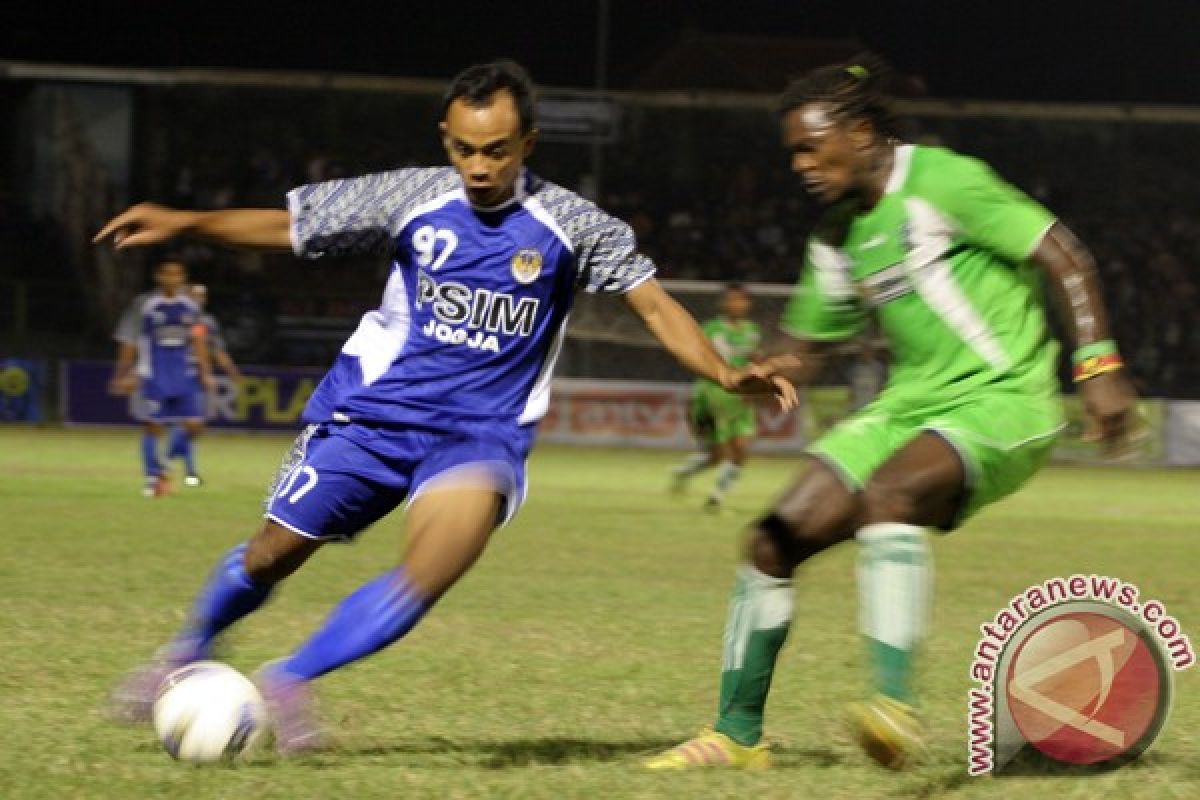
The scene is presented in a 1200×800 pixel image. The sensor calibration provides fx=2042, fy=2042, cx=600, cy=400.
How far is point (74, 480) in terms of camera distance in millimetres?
17906

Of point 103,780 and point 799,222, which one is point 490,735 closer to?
point 103,780

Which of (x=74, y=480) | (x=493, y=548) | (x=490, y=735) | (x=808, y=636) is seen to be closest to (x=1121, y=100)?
(x=74, y=480)

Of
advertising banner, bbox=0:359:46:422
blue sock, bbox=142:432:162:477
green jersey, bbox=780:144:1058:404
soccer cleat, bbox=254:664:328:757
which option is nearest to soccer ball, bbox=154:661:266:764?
soccer cleat, bbox=254:664:328:757

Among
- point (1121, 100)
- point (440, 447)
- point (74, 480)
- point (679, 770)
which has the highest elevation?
point (1121, 100)

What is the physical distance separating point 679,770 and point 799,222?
98.2ft

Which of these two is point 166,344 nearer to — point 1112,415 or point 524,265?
point 524,265

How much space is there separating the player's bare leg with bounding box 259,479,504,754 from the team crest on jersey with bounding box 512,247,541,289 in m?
0.55

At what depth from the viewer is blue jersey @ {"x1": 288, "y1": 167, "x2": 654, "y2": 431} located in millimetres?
5328

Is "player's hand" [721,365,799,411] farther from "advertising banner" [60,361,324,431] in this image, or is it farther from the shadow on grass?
"advertising banner" [60,361,324,431]

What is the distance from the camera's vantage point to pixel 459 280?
5.31 metres

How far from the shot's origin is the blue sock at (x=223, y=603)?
18.4ft

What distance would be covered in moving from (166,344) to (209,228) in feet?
39.9

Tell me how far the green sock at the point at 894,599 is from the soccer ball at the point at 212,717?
1.59 metres

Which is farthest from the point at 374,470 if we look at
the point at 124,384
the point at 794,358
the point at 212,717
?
the point at 124,384
